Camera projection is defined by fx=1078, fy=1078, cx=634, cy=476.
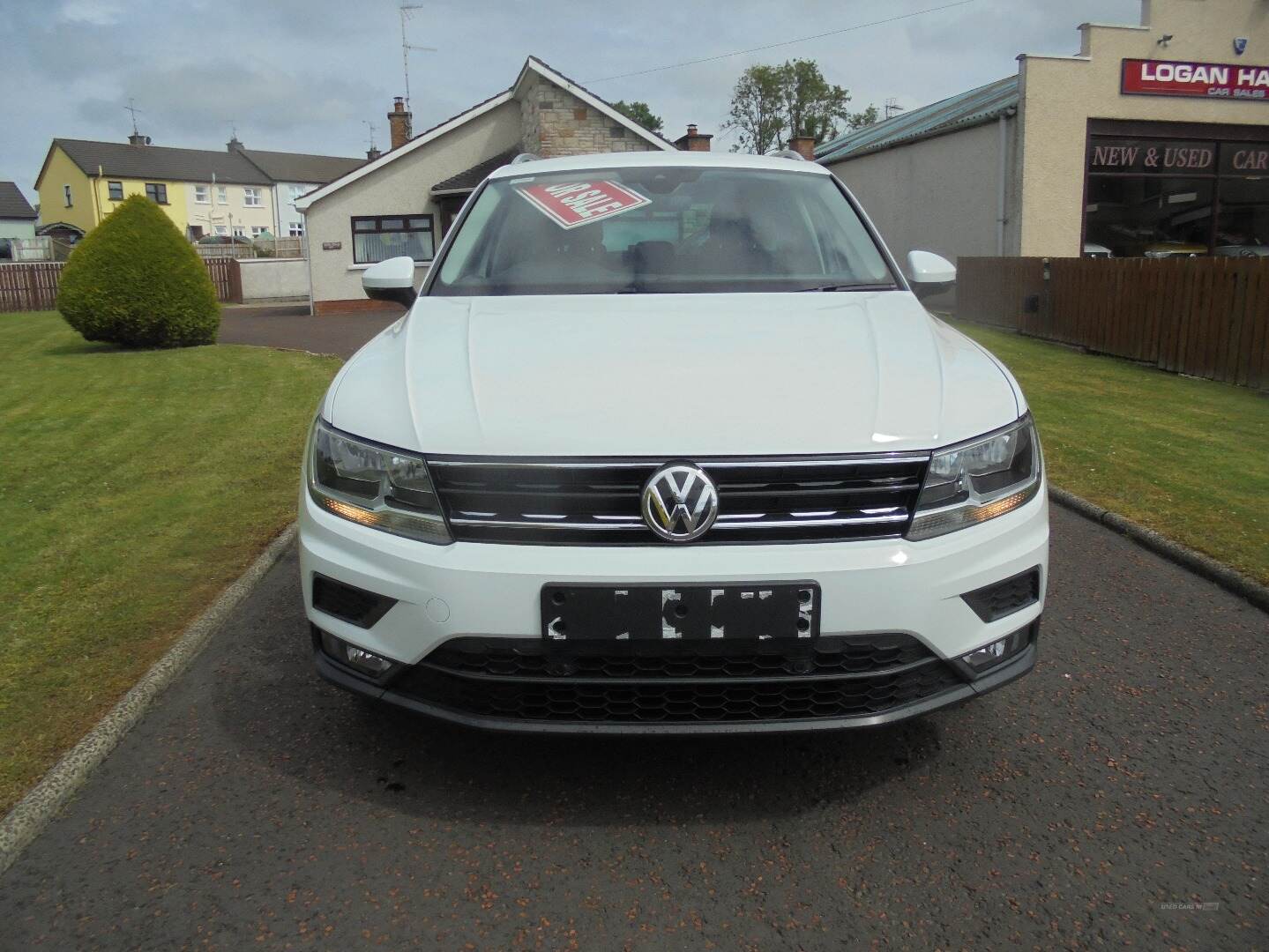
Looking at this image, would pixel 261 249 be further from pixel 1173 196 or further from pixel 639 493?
pixel 639 493

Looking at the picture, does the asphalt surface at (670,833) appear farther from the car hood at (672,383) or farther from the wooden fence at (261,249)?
the wooden fence at (261,249)

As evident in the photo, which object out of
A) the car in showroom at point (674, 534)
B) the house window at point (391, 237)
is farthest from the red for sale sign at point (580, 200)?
the house window at point (391, 237)

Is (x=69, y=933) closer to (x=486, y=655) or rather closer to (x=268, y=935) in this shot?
(x=268, y=935)

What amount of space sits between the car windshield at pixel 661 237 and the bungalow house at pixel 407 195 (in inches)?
957

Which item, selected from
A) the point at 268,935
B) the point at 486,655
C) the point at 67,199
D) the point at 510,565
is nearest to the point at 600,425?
the point at 510,565

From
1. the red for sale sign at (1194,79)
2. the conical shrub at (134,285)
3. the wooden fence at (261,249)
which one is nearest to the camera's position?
the conical shrub at (134,285)

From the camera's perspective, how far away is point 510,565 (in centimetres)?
252

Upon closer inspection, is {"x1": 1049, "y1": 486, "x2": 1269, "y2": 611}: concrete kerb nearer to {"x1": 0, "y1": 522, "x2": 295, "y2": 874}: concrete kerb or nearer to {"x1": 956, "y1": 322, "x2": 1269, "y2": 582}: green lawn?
{"x1": 956, "y1": 322, "x2": 1269, "y2": 582}: green lawn

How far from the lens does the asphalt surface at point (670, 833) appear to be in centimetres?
234

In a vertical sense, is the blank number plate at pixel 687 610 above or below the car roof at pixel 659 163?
below

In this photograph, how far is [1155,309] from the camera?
42.9ft

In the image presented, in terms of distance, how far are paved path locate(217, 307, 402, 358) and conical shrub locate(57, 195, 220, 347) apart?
1557 millimetres

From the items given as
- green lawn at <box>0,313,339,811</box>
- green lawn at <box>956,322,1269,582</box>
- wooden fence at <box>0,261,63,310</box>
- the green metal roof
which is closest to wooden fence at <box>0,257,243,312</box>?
wooden fence at <box>0,261,63,310</box>

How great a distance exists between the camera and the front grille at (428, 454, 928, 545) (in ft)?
8.39
